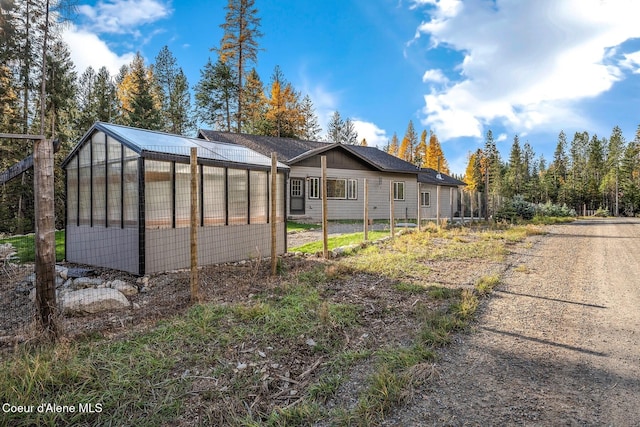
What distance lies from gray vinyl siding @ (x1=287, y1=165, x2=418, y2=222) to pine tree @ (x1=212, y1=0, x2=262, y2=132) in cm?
1294

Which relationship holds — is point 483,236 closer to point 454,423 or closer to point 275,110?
point 454,423

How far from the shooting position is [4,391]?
2.56 m

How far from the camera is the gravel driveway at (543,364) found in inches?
94.8

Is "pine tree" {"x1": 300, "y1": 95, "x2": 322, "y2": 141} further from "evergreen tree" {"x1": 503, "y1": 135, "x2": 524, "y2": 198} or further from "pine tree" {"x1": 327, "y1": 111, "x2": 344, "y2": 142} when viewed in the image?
"evergreen tree" {"x1": 503, "y1": 135, "x2": 524, "y2": 198}

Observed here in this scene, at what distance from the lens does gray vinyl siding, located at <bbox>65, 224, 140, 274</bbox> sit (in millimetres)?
6941

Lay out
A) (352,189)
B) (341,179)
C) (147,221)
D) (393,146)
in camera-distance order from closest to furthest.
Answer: (147,221) → (341,179) → (352,189) → (393,146)

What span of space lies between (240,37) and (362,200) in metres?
16.3

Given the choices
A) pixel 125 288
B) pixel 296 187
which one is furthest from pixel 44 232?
pixel 296 187

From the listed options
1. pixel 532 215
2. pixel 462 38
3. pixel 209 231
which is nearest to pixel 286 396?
pixel 209 231

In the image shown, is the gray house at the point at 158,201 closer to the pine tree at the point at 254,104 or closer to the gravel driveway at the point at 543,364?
the gravel driveway at the point at 543,364

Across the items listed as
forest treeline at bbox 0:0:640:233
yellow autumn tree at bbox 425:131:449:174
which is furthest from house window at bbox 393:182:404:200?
yellow autumn tree at bbox 425:131:449:174

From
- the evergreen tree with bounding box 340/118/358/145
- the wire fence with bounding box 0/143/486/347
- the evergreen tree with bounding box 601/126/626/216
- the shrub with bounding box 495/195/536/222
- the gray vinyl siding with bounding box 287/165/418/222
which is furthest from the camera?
the evergreen tree with bounding box 340/118/358/145

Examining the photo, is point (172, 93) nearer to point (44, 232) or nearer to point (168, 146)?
point (168, 146)

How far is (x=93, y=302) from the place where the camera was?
4.74 m
